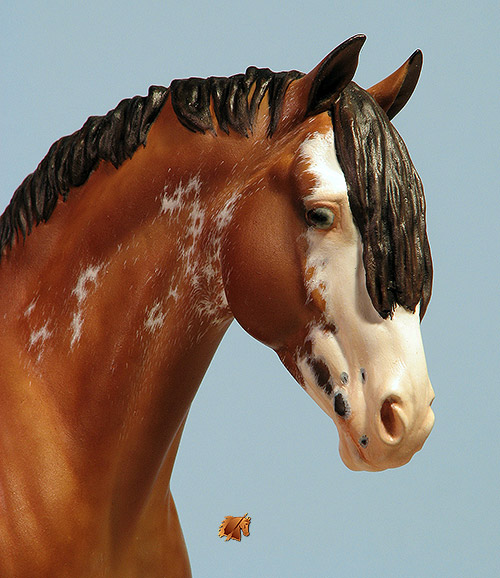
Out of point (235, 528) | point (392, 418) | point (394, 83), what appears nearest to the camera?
point (392, 418)

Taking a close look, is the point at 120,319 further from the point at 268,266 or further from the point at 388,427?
the point at 388,427

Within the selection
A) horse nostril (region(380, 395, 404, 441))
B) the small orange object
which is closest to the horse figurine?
horse nostril (region(380, 395, 404, 441))

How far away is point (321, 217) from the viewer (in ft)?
2.30

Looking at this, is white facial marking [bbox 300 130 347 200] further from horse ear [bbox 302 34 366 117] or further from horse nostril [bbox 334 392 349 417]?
horse nostril [bbox 334 392 349 417]

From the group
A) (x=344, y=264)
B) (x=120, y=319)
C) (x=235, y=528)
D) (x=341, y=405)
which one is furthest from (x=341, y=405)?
(x=235, y=528)

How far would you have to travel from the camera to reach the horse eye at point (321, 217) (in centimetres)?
70

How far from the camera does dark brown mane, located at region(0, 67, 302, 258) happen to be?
761 millimetres

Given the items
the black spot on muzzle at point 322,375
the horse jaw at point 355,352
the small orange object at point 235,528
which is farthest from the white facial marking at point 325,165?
the small orange object at point 235,528

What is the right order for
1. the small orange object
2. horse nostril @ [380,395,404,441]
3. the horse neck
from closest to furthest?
horse nostril @ [380,395,404,441], the horse neck, the small orange object

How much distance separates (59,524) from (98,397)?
0.12 meters

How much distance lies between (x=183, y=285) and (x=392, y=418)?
9.4 inches

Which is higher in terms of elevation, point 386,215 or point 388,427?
point 386,215

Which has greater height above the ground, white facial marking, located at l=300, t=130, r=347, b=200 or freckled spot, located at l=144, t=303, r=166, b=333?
white facial marking, located at l=300, t=130, r=347, b=200

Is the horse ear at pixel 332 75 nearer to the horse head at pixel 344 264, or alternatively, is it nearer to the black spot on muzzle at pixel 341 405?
the horse head at pixel 344 264
